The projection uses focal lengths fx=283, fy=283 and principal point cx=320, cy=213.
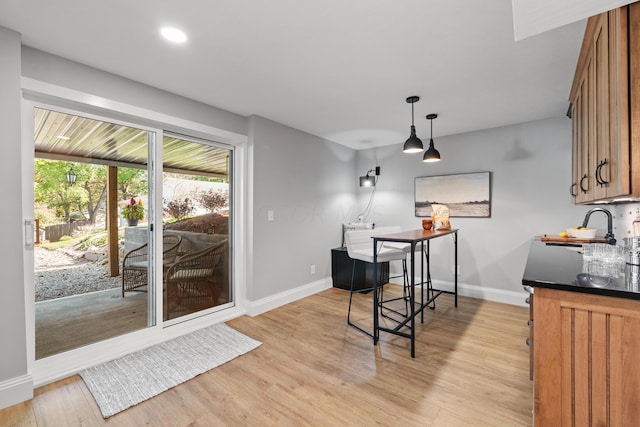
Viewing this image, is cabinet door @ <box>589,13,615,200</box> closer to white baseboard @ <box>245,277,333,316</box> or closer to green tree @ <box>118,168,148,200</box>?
white baseboard @ <box>245,277,333,316</box>

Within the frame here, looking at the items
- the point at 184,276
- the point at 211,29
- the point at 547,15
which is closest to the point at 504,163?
the point at 547,15

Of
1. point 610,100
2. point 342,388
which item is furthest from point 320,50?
point 342,388

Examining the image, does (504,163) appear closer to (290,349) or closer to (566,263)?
(566,263)

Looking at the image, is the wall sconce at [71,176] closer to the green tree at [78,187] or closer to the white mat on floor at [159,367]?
the green tree at [78,187]

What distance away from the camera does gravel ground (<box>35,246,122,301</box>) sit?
2.13m

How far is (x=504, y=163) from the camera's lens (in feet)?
12.2

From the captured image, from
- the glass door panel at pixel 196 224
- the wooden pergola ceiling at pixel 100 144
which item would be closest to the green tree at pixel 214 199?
the glass door panel at pixel 196 224

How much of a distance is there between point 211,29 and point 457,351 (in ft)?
10.1

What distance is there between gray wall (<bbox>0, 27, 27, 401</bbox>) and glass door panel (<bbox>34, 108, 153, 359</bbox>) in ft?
0.98

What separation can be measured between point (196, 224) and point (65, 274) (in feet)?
3.73

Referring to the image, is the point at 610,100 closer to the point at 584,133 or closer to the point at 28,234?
the point at 584,133

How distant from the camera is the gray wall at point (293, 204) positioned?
3402 mm

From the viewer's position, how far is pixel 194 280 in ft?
10.1

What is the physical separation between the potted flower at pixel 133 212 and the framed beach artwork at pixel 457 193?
3.64m
